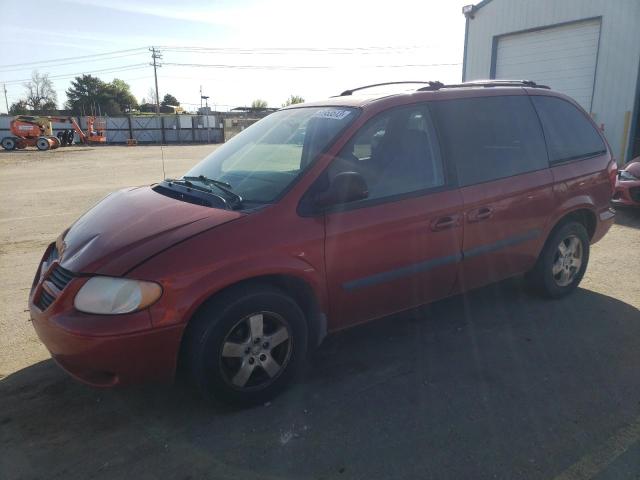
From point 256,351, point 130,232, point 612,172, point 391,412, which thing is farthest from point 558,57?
point 130,232

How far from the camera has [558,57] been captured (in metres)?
13.6

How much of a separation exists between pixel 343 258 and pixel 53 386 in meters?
2.02

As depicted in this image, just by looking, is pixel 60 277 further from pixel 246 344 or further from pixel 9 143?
pixel 9 143

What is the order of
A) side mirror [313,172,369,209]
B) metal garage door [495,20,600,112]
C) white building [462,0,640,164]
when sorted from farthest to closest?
metal garage door [495,20,600,112] < white building [462,0,640,164] < side mirror [313,172,369,209]

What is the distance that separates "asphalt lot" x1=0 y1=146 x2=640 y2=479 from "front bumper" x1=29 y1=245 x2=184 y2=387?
365mm

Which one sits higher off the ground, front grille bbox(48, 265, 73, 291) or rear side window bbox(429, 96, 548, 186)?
rear side window bbox(429, 96, 548, 186)

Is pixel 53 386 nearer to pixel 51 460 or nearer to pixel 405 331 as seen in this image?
pixel 51 460

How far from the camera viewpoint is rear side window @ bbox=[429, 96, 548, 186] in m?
3.59

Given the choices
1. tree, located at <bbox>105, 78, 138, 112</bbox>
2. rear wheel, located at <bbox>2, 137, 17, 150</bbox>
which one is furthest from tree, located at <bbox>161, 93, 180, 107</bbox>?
rear wheel, located at <bbox>2, 137, 17, 150</bbox>

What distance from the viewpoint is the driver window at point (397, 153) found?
3242mm

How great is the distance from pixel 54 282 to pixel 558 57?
1453 cm

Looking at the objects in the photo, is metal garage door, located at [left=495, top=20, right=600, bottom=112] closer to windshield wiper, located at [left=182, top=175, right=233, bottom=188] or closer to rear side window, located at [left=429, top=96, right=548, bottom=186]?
rear side window, located at [left=429, top=96, right=548, bottom=186]

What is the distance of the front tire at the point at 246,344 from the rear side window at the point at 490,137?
1.67m

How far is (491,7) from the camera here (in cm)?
1502
